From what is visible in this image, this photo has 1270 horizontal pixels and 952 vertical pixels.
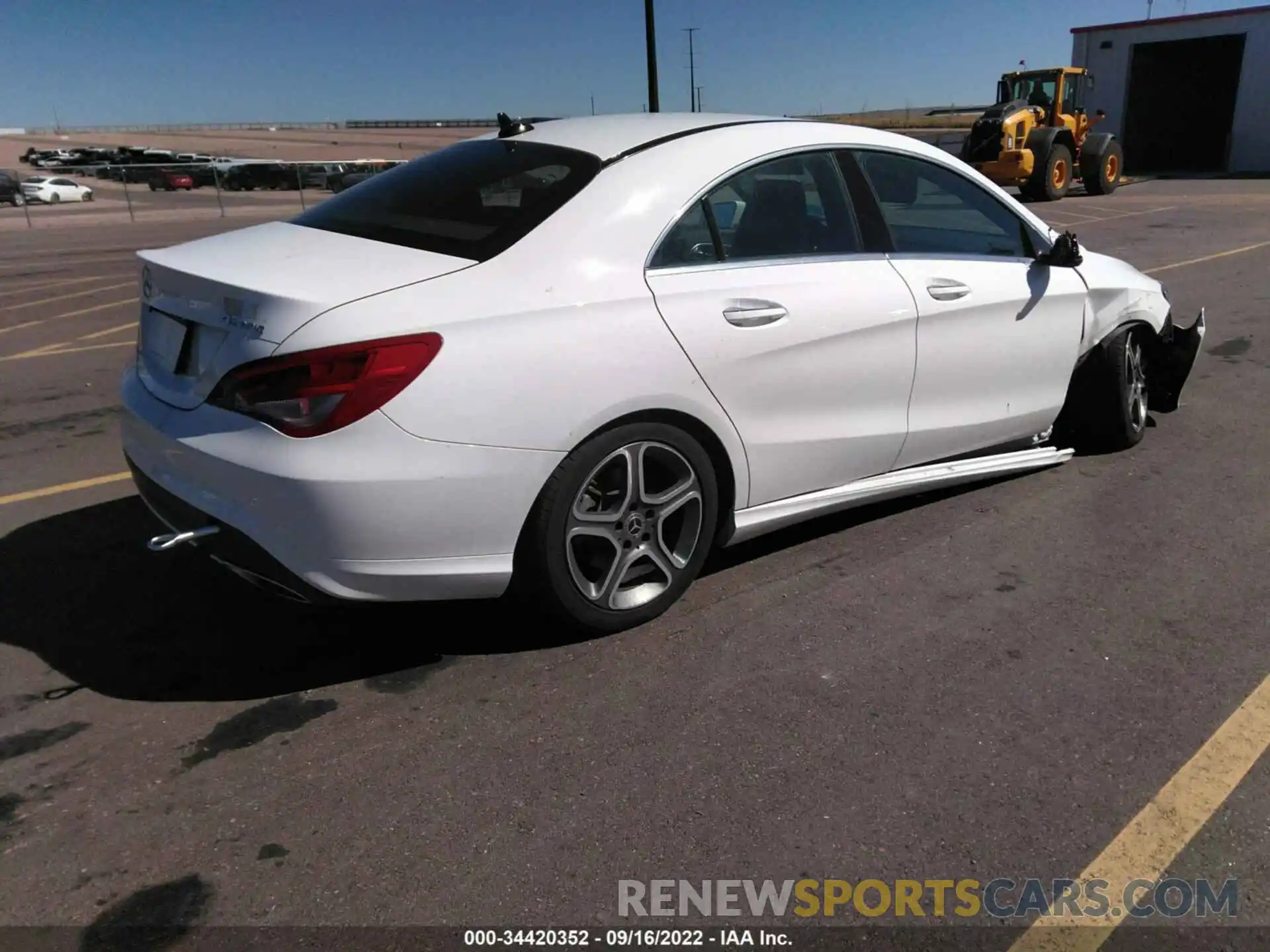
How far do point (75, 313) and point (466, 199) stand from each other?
812cm

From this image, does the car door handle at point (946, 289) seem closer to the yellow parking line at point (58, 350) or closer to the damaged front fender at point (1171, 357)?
the damaged front fender at point (1171, 357)

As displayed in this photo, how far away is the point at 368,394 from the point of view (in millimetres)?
2623

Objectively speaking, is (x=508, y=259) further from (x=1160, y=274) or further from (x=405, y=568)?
(x=1160, y=274)

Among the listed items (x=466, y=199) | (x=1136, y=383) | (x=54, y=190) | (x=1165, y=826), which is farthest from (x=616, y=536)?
(x=54, y=190)

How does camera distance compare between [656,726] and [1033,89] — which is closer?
[656,726]

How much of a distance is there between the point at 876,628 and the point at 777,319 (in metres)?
1.07

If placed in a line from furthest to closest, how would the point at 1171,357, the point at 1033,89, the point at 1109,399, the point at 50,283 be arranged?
the point at 1033,89 → the point at 50,283 → the point at 1171,357 → the point at 1109,399

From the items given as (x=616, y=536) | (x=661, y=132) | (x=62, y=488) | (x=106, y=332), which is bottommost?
(x=106, y=332)

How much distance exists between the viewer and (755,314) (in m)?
3.31

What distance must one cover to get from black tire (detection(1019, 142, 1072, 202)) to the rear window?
20.9 meters

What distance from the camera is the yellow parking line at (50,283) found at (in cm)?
1152

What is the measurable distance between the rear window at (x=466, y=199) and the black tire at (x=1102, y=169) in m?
23.6

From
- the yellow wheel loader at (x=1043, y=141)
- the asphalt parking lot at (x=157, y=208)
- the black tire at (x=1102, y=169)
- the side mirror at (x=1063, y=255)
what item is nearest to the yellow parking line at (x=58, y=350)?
the side mirror at (x=1063, y=255)

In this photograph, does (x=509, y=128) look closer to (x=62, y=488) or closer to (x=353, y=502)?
(x=353, y=502)
